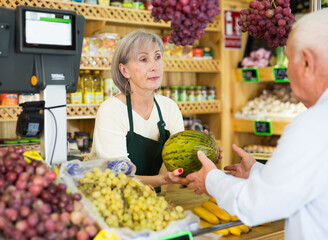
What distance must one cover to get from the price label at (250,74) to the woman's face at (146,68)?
7.17 feet

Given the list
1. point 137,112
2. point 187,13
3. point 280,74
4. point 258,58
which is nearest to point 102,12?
point 137,112

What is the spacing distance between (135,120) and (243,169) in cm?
80

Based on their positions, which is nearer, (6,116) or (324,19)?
(324,19)

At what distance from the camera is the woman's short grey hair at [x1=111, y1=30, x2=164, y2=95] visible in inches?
93.1

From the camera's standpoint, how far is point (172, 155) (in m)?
1.94

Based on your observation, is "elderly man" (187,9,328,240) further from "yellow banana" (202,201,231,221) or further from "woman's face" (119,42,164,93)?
"woman's face" (119,42,164,93)

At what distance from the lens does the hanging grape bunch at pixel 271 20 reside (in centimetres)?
176

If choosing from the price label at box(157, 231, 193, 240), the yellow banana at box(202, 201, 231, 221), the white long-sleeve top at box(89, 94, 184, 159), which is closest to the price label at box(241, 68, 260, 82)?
the white long-sleeve top at box(89, 94, 184, 159)

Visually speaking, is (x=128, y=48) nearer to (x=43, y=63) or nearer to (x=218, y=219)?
(x=43, y=63)

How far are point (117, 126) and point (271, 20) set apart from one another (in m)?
1.01

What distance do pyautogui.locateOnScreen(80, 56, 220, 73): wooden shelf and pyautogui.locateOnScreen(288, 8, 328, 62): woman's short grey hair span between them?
2529 mm

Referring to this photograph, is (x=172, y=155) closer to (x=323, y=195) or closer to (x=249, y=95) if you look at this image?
(x=323, y=195)

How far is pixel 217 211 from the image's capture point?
5.56 ft

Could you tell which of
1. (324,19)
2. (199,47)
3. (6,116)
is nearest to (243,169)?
(324,19)
